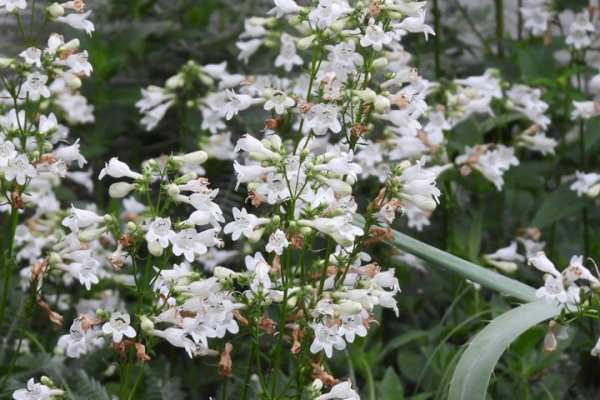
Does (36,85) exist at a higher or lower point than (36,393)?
higher

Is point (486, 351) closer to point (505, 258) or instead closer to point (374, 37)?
point (374, 37)

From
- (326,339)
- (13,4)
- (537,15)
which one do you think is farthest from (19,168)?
(537,15)

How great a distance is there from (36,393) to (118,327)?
0.25 meters

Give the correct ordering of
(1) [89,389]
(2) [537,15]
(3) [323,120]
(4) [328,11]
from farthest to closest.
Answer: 1. (2) [537,15]
2. (1) [89,389]
3. (4) [328,11]
4. (3) [323,120]

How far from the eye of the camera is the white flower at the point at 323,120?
2516 millimetres

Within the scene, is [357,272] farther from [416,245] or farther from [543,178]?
[543,178]

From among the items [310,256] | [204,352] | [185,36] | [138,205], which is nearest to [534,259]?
[204,352]

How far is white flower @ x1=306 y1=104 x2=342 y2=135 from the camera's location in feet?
8.25

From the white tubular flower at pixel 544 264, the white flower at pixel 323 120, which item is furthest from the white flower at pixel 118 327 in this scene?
the white tubular flower at pixel 544 264

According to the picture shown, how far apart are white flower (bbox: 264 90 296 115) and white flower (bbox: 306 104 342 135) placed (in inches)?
5.5

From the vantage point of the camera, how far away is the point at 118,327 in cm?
239

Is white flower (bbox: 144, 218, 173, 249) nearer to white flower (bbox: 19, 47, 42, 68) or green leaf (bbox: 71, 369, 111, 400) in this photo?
white flower (bbox: 19, 47, 42, 68)

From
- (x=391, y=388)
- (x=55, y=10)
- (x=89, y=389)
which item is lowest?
(x=391, y=388)

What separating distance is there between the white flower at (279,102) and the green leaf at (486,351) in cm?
66
